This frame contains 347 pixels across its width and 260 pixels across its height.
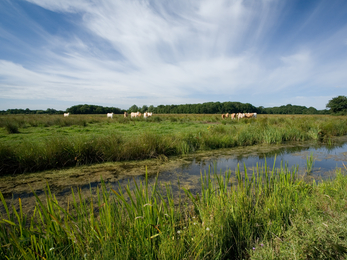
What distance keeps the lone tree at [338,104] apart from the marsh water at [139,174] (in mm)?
47566

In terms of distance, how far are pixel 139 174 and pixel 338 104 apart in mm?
55041

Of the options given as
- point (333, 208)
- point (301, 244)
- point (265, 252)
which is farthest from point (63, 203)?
point (333, 208)

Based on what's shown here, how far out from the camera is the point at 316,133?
11906mm

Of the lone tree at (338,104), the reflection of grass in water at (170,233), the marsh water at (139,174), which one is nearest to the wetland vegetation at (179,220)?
the reflection of grass in water at (170,233)

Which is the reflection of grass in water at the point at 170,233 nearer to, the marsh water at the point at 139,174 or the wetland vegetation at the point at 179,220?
the wetland vegetation at the point at 179,220

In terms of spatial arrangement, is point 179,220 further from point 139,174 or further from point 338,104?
point 338,104

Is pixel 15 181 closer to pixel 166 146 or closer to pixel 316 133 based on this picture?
pixel 166 146

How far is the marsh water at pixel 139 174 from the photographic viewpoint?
412cm

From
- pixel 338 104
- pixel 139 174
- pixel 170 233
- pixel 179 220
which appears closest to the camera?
pixel 170 233

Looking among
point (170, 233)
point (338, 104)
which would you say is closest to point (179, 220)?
point (170, 233)

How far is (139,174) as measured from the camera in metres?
5.39

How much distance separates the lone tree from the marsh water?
156 feet

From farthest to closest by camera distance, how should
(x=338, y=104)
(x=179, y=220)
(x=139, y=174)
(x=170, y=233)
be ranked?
(x=338, y=104) < (x=139, y=174) < (x=179, y=220) < (x=170, y=233)

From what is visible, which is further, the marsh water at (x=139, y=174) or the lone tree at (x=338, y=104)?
the lone tree at (x=338, y=104)
